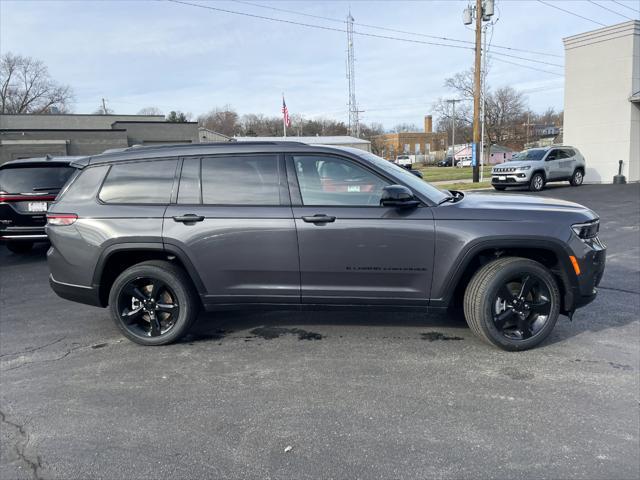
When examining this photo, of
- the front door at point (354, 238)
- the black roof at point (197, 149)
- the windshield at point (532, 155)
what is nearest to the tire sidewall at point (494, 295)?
the front door at point (354, 238)

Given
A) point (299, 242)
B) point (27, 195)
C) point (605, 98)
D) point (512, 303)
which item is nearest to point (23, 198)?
point (27, 195)

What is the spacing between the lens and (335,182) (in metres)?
4.25

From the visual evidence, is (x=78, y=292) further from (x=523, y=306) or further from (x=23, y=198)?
(x=23, y=198)

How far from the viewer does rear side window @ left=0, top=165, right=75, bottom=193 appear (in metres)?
8.21

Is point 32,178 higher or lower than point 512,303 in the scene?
higher

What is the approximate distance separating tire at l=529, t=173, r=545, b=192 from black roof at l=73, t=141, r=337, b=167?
57.1 feet

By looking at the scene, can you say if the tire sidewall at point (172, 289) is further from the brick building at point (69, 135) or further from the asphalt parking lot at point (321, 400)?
the brick building at point (69, 135)

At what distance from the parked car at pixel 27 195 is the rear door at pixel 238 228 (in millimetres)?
5069

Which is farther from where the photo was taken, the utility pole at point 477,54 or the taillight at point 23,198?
the utility pole at point 477,54

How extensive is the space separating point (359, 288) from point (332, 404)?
113 cm

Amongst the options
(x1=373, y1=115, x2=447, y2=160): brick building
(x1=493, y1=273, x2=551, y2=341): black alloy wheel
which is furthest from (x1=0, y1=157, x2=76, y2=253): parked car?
(x1=373, y1=115, x2=447, y2=160): brick building

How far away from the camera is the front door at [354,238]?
4.07 metres

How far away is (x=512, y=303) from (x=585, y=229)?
2.93ft

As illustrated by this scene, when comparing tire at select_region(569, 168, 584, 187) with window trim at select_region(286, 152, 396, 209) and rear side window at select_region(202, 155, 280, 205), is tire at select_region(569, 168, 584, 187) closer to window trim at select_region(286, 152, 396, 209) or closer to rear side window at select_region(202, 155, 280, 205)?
window trim at select_region(286, 152, 396, 209)
